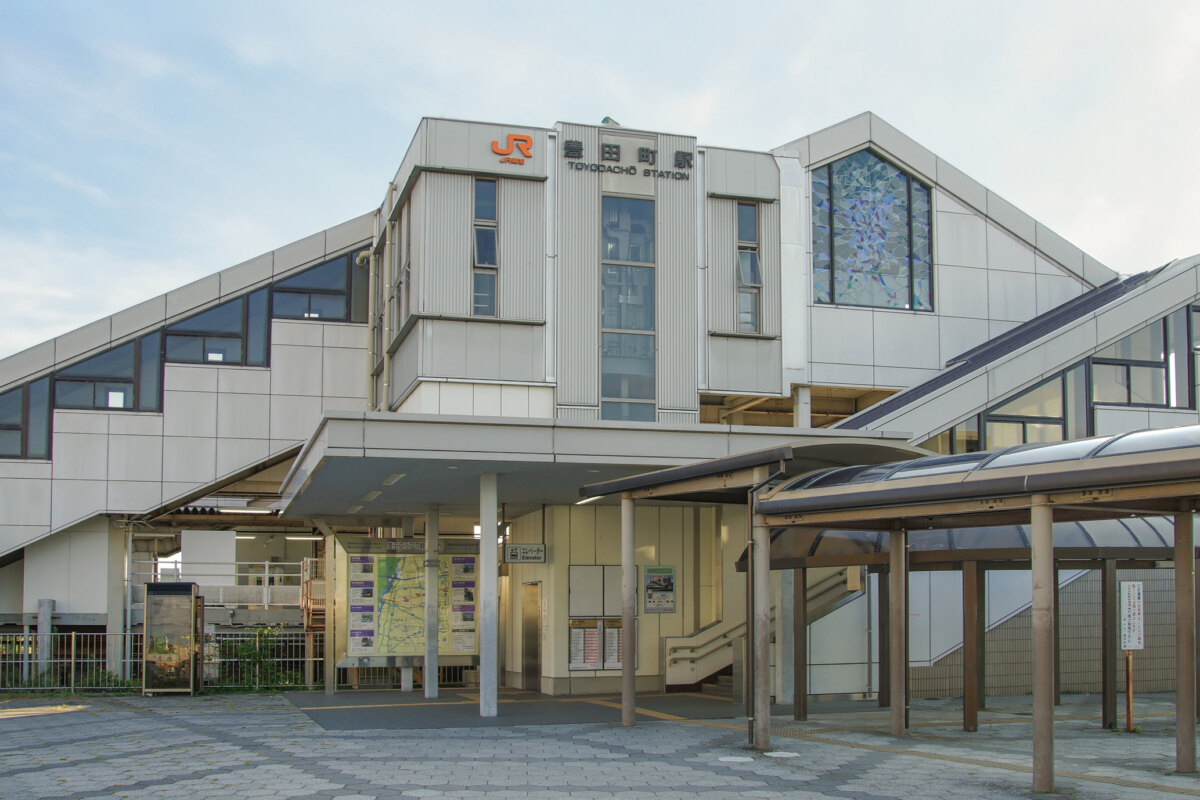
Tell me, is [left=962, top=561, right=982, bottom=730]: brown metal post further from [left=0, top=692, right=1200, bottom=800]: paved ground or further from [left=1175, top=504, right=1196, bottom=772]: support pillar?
[left=1175, top=504, right=1196, bottom=772]: support pillar

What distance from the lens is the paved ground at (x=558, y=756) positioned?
32.3 feet

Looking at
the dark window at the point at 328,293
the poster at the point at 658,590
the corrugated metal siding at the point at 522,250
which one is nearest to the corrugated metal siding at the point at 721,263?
the corrugated metal siding at the point at 522,250

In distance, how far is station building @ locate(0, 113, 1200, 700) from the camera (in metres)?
19.9

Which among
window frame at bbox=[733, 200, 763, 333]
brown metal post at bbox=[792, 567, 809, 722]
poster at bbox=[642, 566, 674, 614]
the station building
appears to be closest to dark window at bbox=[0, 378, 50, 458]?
the station building

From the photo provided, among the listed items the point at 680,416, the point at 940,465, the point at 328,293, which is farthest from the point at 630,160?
the point at 940,465

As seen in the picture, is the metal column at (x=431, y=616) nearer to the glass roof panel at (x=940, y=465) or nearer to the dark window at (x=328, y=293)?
the dark window at (x=328, y=293)

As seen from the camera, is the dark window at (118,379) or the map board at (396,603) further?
the dark window at (118,379)

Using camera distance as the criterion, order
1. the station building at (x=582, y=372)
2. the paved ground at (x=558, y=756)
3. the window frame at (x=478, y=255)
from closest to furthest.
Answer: the paved ground at (x=558, y=756) < the station building at (x=582, y=372) < the window frame at (x=478, y=255)

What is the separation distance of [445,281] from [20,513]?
35.4ft

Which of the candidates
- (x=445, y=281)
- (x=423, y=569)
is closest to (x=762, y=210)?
(x=445, y=281)

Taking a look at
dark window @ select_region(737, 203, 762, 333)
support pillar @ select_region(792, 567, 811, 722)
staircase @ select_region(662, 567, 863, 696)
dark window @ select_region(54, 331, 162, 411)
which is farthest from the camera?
dark window @ select_region(54, 331, 162, 411)

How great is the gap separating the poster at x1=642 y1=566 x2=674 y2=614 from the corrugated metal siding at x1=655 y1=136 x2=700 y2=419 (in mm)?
3001

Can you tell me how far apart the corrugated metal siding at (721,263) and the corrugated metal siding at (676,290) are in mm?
383

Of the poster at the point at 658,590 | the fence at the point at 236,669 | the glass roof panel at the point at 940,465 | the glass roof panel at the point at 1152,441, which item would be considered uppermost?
the glass roof panel at the point at 1152,441
